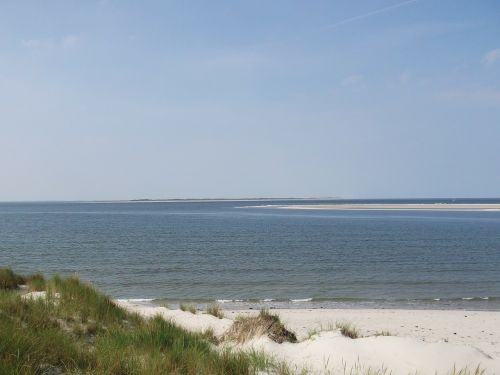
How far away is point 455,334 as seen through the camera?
1178 centimetres

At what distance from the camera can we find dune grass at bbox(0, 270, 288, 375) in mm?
5168

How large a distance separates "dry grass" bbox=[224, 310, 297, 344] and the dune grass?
59cm

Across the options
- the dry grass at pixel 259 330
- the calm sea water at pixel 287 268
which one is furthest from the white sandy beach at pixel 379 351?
Answer: the calm sea water at pixel 287 268

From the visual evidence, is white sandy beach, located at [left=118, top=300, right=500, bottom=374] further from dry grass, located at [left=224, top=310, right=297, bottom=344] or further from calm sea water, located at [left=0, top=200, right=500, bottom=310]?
calm sea water, located at [left=0, top=200, right=500, bottom=310]

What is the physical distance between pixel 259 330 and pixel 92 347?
2996mm

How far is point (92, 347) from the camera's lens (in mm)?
6855

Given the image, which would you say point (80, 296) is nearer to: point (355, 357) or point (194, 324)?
point (194, 324)

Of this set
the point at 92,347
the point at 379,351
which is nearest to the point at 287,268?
the point at 379,351

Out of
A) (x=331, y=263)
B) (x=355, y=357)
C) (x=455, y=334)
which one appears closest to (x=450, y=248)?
(x=331, y=263)

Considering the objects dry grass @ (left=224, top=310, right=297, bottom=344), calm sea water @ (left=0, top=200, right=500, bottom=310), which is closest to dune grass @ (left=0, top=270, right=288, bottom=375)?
dry grass @ (left=224, top=310, right=297, bottom=344)

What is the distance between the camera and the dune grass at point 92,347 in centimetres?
517

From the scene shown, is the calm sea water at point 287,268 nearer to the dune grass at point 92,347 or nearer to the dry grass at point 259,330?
the dry grass at point 259,330

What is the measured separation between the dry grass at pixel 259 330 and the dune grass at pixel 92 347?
0.59 m

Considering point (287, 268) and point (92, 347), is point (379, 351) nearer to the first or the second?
point (92, 347)
